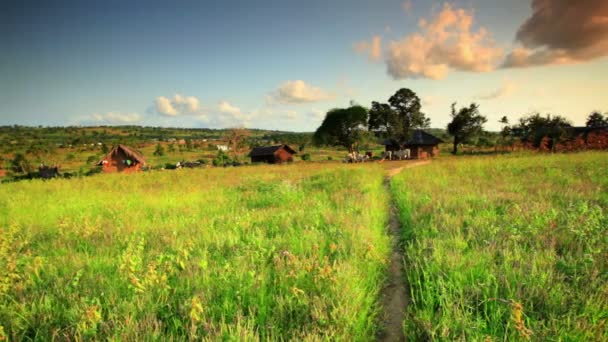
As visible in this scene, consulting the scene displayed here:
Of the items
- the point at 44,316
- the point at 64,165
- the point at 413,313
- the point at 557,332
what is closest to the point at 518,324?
the point at 557,332

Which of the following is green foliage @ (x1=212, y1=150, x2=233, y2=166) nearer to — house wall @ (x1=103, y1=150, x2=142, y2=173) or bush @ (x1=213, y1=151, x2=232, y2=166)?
bush @ (x1=213, y1=151, x2=232, y2=166)

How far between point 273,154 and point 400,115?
29864 mm

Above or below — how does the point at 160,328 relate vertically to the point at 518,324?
below

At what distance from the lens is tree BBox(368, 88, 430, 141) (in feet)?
146

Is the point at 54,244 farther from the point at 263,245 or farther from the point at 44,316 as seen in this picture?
the point at 263,245

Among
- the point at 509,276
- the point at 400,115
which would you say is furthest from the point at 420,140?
the point at 509,276

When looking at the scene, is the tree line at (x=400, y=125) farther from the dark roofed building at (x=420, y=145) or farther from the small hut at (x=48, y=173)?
the small hut at (x=48, y=173)

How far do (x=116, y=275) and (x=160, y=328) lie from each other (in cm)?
164

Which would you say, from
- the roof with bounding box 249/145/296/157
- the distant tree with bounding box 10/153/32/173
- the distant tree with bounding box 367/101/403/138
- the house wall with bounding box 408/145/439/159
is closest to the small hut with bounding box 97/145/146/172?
the distant tree with bounding box 10/153/32/173

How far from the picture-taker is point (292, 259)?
3.87 m

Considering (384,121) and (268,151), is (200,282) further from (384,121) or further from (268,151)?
(268,151)

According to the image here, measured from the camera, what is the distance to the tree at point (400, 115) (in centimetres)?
4444

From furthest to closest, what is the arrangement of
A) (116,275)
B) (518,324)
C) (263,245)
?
(263,245), (116,275), (518,324)

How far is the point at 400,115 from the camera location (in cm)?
4528
